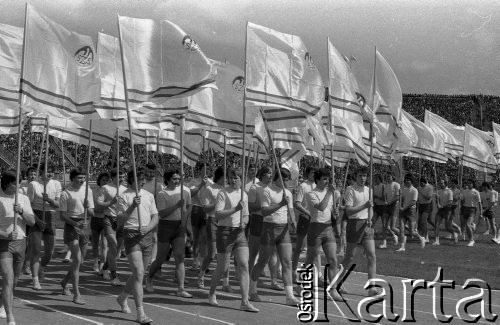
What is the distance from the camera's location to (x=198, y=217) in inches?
562

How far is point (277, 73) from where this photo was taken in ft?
39.4

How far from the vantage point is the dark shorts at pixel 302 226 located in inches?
512

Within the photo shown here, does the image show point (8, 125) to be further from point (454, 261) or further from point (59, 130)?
point (454, 261)

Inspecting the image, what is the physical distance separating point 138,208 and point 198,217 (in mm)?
4314

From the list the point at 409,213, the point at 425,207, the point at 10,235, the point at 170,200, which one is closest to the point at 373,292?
the point at 170,200

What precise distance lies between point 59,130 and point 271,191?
28.4ft

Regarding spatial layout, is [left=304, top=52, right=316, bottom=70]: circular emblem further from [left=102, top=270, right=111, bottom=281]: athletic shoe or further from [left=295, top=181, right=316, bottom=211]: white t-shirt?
[left=102, top=270, right=111, bottom=281]: athletic shoe

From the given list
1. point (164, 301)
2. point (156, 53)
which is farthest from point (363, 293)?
point (156, 53)

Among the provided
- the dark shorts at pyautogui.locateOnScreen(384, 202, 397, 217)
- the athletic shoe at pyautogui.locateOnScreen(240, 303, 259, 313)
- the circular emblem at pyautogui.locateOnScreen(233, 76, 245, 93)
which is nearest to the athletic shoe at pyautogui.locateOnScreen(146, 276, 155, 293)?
the athletic shoe at pyautogui.locateOnScreen(240, 303, 259, 313)

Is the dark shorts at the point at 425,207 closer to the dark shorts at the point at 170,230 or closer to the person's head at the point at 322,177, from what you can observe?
the person's head at the point at 322,177

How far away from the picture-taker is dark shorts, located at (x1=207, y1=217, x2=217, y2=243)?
512 inches

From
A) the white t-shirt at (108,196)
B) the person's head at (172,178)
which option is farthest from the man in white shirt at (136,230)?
the white t-shirt at (108,196)

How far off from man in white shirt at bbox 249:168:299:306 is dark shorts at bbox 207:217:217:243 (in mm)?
1505

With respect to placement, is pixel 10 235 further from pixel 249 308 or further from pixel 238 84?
pixel 238 84
